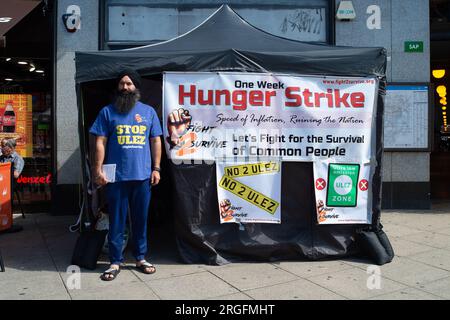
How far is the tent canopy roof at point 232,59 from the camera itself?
484 cm

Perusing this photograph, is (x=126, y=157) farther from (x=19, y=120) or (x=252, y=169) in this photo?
(x=19, y=120)

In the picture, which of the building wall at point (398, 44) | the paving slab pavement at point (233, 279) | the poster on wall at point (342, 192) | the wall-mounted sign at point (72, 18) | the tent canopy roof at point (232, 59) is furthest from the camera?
the building wall at point (398, 44)

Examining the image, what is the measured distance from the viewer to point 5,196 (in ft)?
21.8

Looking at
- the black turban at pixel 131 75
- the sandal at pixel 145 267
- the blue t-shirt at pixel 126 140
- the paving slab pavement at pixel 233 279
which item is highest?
the black turban at pixel 131 75

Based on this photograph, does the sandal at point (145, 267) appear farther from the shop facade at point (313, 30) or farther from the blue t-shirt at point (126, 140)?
the shop facade at point (313, 30)

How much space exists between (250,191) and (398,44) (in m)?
4.98

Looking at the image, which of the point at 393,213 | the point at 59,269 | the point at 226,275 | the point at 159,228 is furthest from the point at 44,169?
the point at 393,213

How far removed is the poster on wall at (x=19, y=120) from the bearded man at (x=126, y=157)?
422 cm

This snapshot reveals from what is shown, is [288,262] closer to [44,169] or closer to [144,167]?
[144,167]

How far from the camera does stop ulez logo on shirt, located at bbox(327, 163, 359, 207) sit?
5.07 meters

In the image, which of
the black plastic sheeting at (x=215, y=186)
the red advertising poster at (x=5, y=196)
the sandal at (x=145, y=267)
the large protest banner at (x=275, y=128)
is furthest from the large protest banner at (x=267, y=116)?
the red advertising poster at (x=5, y=196)

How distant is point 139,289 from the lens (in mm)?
4211

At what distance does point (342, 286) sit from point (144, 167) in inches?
88.0

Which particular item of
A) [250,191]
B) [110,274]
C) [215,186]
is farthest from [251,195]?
[110,274]
